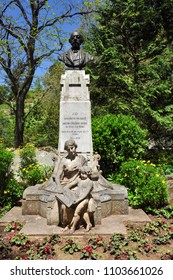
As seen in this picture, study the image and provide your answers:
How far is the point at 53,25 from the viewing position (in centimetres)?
1583

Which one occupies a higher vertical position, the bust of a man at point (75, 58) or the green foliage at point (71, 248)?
the bust of a man at point (75, 58)

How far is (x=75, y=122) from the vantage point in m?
6.88

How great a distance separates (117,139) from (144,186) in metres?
3.07

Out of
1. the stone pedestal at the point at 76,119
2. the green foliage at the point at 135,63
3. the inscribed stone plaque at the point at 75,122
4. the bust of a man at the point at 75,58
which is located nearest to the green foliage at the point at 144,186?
the stone pedestal at the point at 76,119

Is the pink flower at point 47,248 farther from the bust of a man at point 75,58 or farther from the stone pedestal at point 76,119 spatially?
Result: the bust of a man at point 75,58

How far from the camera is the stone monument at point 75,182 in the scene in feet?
16.7

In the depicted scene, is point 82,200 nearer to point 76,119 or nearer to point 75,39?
point 76,119

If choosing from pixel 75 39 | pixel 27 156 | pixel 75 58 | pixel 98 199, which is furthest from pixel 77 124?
pixel 27 156

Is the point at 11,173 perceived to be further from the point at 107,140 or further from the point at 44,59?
the point at 44,59

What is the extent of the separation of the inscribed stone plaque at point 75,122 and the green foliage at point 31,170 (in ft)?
6.36

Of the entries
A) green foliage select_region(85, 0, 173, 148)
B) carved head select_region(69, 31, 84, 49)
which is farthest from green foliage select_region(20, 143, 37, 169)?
green foliage select_region(85, 0, 173, 148)

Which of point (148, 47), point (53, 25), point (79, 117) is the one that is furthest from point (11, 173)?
point (53, 25)

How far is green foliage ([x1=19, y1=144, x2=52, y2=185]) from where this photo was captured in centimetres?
835
